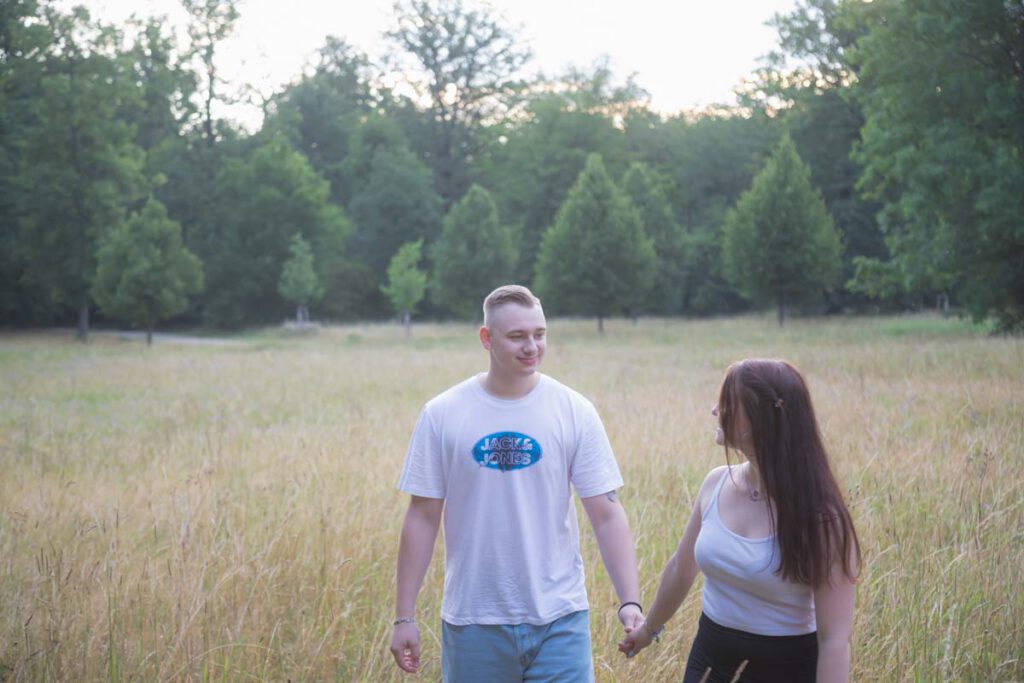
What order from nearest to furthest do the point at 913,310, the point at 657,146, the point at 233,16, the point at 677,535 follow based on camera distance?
1. the point at 677,535
2. the point at 913,310
3. the point at 233,16
4. the point at 657,146

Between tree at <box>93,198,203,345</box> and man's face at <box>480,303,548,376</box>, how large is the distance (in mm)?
38469

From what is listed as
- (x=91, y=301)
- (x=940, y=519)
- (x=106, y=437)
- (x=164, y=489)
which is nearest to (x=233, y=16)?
(x=91, y=301)

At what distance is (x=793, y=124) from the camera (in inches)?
1884

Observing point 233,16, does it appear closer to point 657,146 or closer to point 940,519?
point 657,146

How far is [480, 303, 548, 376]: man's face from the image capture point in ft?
9.11

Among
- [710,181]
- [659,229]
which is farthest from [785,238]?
[710,181]

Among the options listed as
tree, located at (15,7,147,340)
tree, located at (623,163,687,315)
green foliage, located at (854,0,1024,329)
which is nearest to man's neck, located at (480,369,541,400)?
green foliage, located at (854,0,1024,329)

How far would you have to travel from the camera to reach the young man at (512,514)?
8.97 ft

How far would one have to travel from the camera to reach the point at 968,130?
620 inches

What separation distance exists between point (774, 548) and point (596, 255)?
39313 mm

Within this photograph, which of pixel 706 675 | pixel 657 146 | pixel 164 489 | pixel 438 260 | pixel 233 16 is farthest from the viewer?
pixel 657 146

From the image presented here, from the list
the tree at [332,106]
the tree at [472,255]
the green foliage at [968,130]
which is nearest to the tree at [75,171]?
the tree at [472,255]

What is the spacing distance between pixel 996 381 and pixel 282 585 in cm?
803

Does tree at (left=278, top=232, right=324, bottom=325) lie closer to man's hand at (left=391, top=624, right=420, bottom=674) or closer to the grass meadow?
→ the grass meadow
